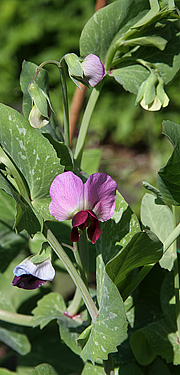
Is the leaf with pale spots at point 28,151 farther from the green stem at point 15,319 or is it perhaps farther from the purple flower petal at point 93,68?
the green stem at point 15,319

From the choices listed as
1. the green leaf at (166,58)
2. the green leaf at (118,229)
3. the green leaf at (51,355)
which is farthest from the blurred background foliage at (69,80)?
the green leaf at (118,229)

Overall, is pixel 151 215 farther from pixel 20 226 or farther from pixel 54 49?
pixel 54 49

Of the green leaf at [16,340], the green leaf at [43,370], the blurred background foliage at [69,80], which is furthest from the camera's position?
the blurred background foliage at [69,80]

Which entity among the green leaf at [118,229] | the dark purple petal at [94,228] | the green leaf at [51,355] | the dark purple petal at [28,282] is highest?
the dark purple petal at [94,228]

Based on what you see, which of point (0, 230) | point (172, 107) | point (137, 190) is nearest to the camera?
point (0, 230)

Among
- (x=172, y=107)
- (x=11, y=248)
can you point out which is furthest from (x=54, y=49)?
(x=11, y=248)

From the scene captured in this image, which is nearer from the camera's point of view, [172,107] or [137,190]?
[137,190]
